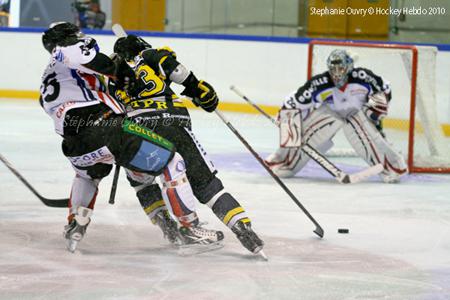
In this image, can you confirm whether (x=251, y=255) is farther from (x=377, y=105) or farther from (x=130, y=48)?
(x=377, y=105)

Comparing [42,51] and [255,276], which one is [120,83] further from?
[42,51]

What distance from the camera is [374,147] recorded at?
6496mm

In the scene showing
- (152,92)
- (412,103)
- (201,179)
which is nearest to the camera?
(201,179)

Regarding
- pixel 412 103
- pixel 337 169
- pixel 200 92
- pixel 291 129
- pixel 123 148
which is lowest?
pixel 337 169

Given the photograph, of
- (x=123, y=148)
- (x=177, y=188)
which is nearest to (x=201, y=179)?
(x=177, y=188)

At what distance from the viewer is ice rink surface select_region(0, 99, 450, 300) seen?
3578 millimetres

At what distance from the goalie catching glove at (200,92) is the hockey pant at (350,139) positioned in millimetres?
2384

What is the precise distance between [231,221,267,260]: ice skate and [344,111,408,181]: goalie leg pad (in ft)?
8.55

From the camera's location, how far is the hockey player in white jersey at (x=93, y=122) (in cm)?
391

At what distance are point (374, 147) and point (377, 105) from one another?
0.93 ft

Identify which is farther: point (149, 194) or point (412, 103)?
point (412, 103)

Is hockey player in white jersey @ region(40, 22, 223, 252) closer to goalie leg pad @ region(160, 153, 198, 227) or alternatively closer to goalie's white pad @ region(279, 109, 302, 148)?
goalie leg pad @ region(160, 153, 198, 227)

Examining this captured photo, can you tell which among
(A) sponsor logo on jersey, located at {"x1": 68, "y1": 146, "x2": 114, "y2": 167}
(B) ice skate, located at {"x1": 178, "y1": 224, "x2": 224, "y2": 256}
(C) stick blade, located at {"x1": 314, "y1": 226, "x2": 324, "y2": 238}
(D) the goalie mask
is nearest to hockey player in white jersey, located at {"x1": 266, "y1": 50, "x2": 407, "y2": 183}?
(D) the goalie mask


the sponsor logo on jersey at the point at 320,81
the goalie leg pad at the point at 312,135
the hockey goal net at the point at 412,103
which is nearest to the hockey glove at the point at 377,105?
the goalie leg pad at the point at 312,135
